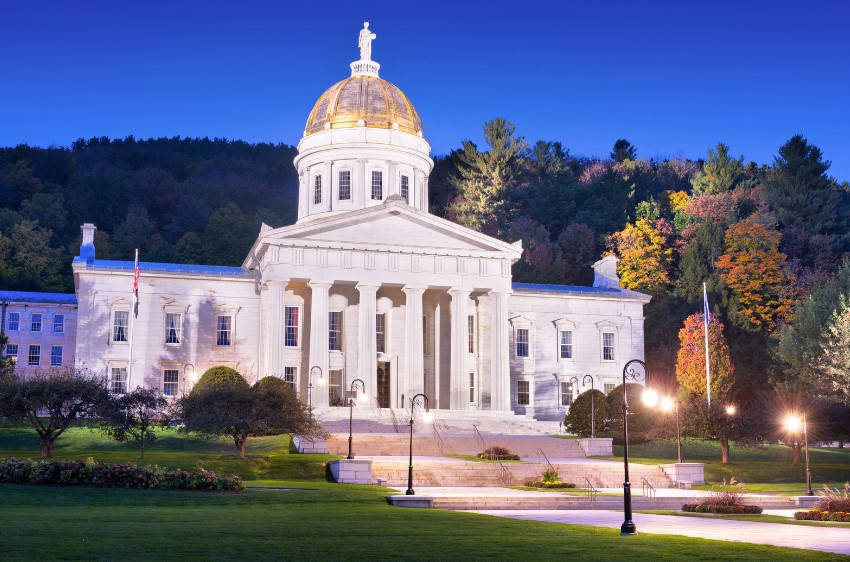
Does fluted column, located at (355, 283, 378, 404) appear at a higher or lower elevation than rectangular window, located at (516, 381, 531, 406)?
higher

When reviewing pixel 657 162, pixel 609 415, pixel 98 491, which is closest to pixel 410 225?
pixel 609 415

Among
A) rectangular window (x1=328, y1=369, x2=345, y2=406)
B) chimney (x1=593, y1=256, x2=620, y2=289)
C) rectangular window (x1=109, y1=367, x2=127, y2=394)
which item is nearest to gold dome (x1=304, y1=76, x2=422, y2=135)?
chimney (x1=593, y1=256, x2=620, y2=289)

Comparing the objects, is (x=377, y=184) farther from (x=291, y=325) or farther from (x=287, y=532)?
(x=287, y=532)

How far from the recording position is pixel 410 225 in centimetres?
6538

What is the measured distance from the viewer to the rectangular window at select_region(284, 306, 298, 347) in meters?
66.6

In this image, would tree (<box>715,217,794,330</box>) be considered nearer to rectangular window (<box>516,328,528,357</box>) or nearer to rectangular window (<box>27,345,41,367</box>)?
rectangular window (<box>516,328,528,357</box>)

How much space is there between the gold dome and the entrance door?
58.1 ft

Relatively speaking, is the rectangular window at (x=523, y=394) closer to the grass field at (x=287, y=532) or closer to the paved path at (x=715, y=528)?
the grass field at (x=287, y=532)

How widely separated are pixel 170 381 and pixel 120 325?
180 inches

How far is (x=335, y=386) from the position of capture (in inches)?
2616

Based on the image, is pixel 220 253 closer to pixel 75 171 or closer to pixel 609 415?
pixel 75 171

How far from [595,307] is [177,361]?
28.9m

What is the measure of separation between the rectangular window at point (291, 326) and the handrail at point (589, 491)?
86.3ft

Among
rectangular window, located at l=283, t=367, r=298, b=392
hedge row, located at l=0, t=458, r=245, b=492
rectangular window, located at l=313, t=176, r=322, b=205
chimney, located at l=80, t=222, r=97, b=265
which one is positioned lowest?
hedge row, located at l=0, t=458, r=245, b=492
